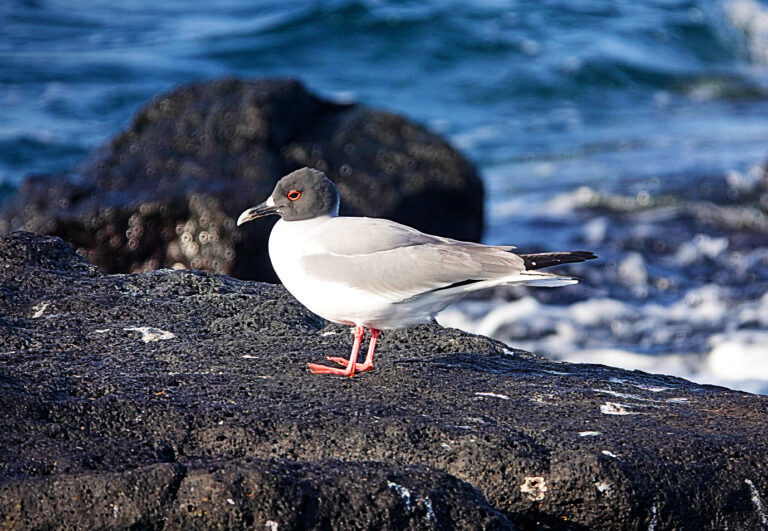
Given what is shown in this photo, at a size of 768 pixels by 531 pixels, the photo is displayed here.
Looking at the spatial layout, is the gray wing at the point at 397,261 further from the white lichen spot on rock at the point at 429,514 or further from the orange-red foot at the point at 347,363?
the white lichen spot on rock at the point at 429,514

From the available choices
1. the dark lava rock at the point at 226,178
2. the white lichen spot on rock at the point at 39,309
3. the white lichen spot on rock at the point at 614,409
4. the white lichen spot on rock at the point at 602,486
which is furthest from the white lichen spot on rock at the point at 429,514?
the dark lava rock at the point at 226,178

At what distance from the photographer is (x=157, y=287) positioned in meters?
5.80

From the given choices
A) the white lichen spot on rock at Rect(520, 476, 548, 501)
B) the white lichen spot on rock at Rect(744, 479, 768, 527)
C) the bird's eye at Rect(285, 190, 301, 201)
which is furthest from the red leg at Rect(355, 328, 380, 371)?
the white lichen spot on rock at Rect(744, 479, 768, 527)

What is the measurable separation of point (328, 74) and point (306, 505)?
17.8 meters

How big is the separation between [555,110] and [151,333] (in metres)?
15.9

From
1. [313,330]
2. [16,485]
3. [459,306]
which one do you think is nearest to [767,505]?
[313,330]

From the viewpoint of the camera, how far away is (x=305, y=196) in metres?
5.37

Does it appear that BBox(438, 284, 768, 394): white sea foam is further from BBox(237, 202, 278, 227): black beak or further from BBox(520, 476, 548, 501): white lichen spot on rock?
BBox(520, 476, 548, 501): white lichen spot on rock

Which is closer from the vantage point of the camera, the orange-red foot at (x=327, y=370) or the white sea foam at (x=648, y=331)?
the orange-red foot at (x=327, y=370)

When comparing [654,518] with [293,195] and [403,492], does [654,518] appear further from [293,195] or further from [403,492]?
[293,195]

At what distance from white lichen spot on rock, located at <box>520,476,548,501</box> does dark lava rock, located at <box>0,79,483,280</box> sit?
22.8ft

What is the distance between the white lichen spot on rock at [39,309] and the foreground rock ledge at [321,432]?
0.6 inches

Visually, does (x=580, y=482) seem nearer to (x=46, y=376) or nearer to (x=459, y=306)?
(x=46, y=376)

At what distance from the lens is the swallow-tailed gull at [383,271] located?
4.82 meters
